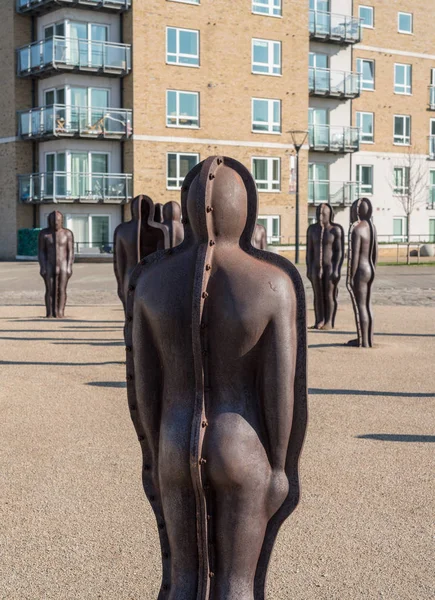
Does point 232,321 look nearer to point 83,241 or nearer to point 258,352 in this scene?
point 258,352

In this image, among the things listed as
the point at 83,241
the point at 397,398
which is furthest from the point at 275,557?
the point at 83,241

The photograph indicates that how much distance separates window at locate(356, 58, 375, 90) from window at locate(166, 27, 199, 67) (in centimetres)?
1192

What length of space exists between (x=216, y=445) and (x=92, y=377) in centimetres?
816

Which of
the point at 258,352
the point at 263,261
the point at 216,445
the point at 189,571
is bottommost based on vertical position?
the point at 189,571

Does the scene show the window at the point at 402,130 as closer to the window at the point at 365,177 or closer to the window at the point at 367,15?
the window at the point at 365,177

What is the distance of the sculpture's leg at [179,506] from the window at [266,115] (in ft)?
139

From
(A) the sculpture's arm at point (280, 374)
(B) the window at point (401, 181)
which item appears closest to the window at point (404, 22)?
(B) the window at point (401, 181)

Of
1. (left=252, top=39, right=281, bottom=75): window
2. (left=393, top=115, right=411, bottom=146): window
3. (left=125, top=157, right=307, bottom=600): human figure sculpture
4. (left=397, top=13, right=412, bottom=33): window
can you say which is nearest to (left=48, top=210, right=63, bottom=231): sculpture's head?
(left=125, top=157, right=307, bottom=600): human figure sculpture

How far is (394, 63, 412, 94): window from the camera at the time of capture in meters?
53.0

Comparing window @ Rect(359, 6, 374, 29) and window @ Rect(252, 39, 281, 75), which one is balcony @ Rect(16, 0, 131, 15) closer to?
window @ Rect(252, 39, 281, 75)

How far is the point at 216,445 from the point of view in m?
3.41

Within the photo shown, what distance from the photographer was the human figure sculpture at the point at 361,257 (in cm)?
1387

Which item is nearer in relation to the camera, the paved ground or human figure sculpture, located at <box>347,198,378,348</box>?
the paved ground

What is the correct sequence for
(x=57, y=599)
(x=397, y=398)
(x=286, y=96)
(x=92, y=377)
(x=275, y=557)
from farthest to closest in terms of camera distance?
(x=286, y=96) < (x=92, y=377) < (x=397, y=398) < (x=275, y=557) < (x=57, y=599)
